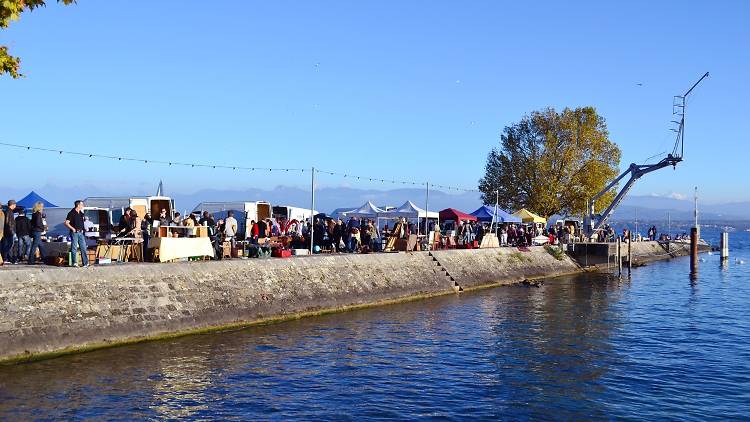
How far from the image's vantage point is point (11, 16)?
1374 cm

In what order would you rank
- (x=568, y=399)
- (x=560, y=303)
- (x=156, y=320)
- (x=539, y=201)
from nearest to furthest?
(x=568, y=399), (x=156, y=320), (x=560, y=303), (x=539, y=201)

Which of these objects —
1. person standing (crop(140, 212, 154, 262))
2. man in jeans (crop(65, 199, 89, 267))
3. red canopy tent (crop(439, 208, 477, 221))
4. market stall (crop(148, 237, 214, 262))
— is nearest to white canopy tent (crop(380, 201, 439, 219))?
red canopy tent (crop(439, 208, 477, 221))

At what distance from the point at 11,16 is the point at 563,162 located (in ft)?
194

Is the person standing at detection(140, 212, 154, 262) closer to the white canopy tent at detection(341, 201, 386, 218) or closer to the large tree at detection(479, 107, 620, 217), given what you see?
the white canopy tent at detection(341, 201, 386, 218)

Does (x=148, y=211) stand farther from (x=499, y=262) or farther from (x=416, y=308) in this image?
(x=499, y=262)

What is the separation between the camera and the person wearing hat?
23.7 meters

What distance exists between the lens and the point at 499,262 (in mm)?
45750

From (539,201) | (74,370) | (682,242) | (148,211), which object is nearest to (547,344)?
(74,370)

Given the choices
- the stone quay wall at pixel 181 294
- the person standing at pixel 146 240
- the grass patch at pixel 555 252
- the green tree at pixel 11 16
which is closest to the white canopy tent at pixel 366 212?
Answer: the stone quay wall at pixel 181 294

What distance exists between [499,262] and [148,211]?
21288 mm

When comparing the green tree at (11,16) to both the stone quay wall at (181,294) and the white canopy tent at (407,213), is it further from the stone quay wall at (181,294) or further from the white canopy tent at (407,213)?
the white canopy tent at (407,213)

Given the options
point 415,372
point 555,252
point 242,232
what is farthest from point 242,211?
point 415,372

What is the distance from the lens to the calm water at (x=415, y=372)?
634 inches

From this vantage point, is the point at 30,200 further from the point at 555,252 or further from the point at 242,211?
the point at 555,252
